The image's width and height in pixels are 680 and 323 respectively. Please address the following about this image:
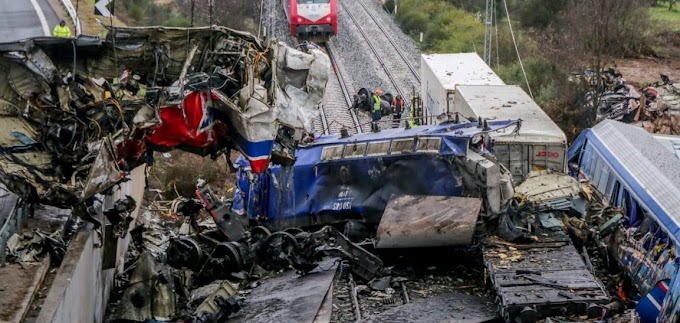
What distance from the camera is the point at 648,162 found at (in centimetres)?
1783

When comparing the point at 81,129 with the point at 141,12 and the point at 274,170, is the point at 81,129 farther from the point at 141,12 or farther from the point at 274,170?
the point at 141,12

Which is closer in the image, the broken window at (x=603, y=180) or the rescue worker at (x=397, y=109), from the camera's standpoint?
the broken window at (x=603, y=180)

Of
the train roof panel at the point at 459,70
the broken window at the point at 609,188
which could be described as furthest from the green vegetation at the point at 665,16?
the broken window at the point at 609,188

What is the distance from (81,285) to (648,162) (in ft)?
32.8

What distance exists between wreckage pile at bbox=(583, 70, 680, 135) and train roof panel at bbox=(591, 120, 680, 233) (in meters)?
6.56

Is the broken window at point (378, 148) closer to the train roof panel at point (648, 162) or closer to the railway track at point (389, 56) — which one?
the train roof panel at point (648, 162)

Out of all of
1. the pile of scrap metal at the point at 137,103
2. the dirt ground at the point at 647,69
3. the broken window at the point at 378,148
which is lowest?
the dirt ground at the point at 647,69

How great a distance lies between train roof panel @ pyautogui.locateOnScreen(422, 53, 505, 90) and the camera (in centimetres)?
2538

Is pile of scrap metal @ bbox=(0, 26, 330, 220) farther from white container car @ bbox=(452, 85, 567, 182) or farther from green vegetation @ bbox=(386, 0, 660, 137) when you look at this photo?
green vegetation @ bbox=(386, 0, 660, 137)

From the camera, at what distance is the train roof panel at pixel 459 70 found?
25375 millimetres

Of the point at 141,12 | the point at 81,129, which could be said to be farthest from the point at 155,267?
the point at 141,12

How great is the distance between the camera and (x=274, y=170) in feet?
62.3

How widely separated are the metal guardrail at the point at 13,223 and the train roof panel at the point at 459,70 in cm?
1247

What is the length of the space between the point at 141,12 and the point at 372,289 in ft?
87.4
